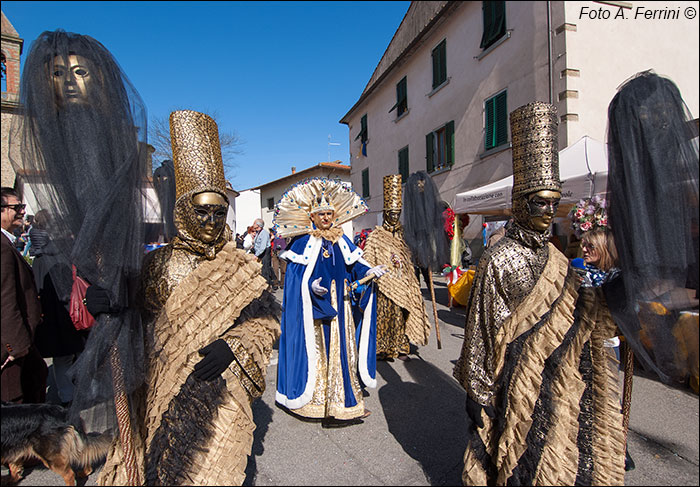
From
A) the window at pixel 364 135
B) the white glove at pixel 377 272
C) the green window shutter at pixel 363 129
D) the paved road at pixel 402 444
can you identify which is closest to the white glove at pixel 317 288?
the white glove at pixel 377 272

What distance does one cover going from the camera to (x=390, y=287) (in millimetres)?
4797

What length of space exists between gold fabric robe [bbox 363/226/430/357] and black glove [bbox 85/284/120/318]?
3.47 meters

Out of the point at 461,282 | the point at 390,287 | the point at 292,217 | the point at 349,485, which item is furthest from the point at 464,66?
the point at 349,485

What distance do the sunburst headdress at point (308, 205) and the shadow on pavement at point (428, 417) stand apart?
1943mm

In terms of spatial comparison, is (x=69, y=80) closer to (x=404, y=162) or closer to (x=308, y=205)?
(x=308, y=205)

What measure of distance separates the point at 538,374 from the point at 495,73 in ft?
18.0

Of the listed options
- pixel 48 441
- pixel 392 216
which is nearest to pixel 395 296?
pixel 392 216

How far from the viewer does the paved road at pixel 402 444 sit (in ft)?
7.73

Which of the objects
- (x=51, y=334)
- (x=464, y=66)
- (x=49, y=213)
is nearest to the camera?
(x=49, y=213)

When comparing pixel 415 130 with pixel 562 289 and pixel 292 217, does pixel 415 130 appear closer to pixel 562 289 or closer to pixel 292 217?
pixel 292 217

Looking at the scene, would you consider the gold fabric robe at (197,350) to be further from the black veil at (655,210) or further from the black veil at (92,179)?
the black veil at (655,210)

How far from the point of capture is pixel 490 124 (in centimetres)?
809

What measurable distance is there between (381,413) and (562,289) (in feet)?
7.53

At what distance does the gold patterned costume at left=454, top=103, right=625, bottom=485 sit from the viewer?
1.77 metres
